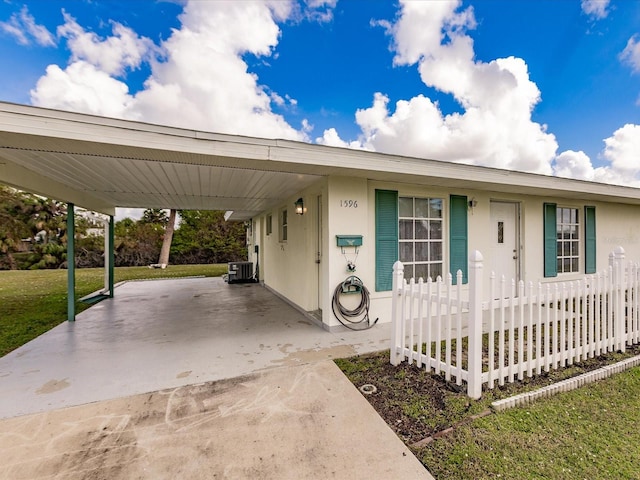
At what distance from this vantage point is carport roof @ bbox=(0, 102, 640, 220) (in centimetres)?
252

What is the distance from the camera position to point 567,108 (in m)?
8.43

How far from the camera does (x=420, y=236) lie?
4930mm

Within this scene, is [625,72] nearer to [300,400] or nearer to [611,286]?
[611,286]

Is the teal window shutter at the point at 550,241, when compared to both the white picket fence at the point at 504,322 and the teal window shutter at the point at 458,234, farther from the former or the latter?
the white picket fence at the point at 504,322

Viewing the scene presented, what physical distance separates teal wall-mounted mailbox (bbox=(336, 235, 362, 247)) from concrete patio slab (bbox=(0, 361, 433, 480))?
81.8 inches

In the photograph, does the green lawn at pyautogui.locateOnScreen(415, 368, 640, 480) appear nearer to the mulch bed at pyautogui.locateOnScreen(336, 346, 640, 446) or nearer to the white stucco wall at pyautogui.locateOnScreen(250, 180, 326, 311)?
the mulch bed at pyautogui.locateOnScreen(336, 346, 640, 446)

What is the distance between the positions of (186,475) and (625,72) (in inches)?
502

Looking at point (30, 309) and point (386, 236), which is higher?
point (386, 236)

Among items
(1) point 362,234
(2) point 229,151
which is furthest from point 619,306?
(2) point 229,151

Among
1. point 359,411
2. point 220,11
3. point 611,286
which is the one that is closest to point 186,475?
point 359,411

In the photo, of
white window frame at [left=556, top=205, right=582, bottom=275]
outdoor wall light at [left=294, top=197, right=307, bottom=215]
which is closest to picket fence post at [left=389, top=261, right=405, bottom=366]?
outdoor wall light at [left=294, top=197, right=307, bottom=215]

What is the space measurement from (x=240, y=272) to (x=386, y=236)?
6791mm

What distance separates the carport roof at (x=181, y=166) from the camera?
8.28 ft

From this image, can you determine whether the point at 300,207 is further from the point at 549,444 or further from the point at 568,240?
the point at 568,240
